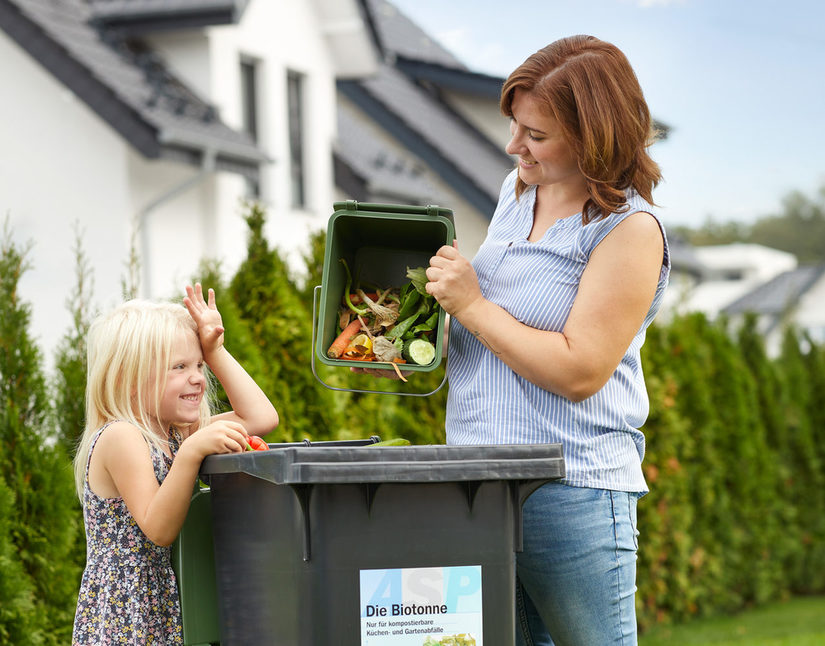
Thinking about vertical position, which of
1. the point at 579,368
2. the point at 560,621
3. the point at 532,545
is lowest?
the point at 560,621

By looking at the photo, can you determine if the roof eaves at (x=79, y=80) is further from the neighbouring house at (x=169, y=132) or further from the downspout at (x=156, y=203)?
the downspout at (x=156, y=203)

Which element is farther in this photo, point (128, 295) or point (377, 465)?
point (128, 295)

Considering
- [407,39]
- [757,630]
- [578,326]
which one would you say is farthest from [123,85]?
[407,39]

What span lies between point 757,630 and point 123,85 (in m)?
7.21

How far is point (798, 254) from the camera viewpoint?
9544 centimetres

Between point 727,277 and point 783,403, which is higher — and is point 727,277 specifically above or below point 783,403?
above

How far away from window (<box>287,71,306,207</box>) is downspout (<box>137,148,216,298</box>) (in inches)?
134

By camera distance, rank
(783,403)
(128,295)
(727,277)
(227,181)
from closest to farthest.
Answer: (128,295), (783,403), (227,181), (727,277)

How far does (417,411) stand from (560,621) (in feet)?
12.0

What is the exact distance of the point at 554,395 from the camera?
2.41 m

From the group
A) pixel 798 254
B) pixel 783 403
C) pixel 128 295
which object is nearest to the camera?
pixel 128 295

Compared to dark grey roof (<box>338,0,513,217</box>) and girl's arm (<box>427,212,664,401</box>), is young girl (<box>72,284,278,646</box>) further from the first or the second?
dark grey roof (<box>338,0,513,217</box>)

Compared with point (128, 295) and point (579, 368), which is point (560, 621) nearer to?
point (579, 368)

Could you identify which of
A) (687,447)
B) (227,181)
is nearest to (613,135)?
(687,447)
